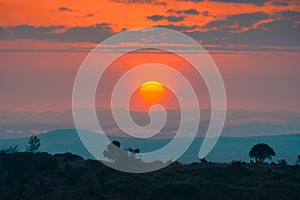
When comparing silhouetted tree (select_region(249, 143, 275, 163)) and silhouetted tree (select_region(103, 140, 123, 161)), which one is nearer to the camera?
silhouetted tree (select_region(103, 140, 123, 161))

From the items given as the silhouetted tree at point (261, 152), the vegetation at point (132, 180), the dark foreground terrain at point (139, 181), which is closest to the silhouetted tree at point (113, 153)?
the vegetation at point (132, 180)

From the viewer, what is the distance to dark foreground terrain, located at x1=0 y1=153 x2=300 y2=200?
71.2m

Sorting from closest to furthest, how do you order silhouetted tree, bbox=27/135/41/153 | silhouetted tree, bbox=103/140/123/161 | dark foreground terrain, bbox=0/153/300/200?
dark foreground terrain, bbox=0/153/300/200 < silhouetted tree, bbox=103/140/123/161 < silhouetted tree, bbox=27/135/41/153

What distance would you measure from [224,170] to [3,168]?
23448mm

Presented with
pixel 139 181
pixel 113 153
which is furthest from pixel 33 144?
pixel 139 181

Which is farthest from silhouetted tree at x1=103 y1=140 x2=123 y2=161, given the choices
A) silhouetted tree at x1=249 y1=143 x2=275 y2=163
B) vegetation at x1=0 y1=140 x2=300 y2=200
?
silhouetted tree at x1=249 y1=143 x2=275 y2=163

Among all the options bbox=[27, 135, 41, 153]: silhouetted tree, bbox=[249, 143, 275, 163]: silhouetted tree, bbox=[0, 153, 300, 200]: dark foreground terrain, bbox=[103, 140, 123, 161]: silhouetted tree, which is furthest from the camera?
bbox=[27, 135, 41, 153]: silhouetted tree

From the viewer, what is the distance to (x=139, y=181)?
7675 centimetres

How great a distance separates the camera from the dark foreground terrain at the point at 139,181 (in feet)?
234

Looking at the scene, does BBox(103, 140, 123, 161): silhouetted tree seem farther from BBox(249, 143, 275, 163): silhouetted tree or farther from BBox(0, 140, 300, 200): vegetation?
BBox(249, 143, 275, 163): silhouetted tree

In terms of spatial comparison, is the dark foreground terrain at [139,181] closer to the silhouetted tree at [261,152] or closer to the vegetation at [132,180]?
the vegetation at [132,180]

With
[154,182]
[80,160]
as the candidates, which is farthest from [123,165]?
[154,182]

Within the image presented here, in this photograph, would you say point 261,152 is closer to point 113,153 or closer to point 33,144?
point 113,153

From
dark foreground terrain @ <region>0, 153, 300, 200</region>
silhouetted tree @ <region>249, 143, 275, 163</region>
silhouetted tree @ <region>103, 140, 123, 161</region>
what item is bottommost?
dark foreground terrain @ <region>0, 153, 300, 200</region>
